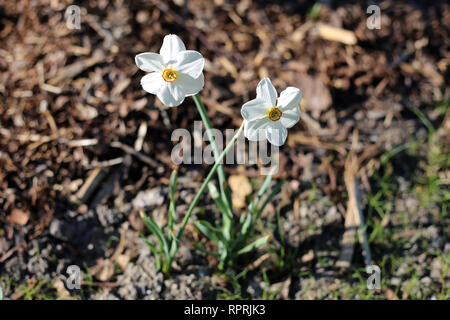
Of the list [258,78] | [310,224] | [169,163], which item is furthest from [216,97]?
[310,224]

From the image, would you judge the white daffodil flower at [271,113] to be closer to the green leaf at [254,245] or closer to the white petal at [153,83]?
the white petal at [153,83]

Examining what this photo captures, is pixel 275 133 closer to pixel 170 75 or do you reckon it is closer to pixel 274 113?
pixel 274 113

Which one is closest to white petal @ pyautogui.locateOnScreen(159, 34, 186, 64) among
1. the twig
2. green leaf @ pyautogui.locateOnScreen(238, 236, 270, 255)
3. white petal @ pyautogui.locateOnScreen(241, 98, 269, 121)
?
white petal @ pyautogui.locateOnScreen(241, 98, 269, 121)

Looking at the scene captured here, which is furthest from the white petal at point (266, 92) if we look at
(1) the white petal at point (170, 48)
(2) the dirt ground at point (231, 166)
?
(2) the dirt ground at point (231, 166)

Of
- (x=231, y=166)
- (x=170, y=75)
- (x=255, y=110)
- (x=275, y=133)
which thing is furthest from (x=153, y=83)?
(x=231, y=166)

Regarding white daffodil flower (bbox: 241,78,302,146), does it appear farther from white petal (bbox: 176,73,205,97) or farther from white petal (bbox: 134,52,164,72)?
white petal (bbox: 134,52,164,72)
